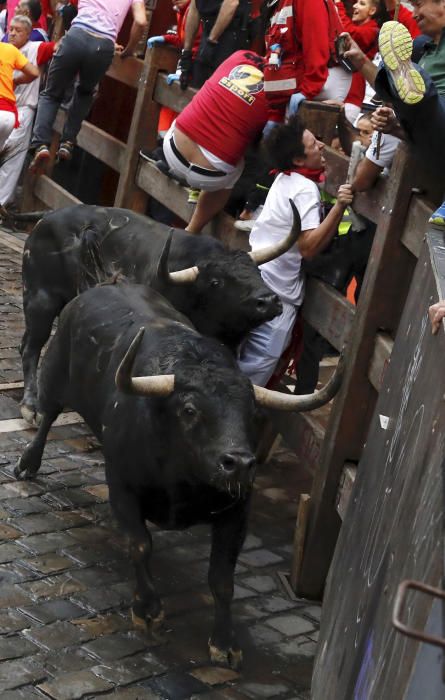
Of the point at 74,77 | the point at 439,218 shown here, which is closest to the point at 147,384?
the point at 439,218

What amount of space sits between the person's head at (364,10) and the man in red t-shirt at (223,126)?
2.30ft

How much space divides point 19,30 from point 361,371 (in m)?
8.11

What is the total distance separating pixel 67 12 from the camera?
12992mm

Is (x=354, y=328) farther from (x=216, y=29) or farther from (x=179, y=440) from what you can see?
(x=216, y=29)

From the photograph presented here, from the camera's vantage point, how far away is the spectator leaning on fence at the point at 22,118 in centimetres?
1313

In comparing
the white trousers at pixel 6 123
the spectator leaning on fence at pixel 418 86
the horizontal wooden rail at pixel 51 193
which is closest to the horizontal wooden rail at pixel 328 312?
the spectator leaning on fence at pixel 418 86

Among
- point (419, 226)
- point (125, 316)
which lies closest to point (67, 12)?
point (125, 316)

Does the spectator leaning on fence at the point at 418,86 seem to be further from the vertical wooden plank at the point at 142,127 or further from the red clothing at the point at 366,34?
the vertical wooden plank at the point at 142,127

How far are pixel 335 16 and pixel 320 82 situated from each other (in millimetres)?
426

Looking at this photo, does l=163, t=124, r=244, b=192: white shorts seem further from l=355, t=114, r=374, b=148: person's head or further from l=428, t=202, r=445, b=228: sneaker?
l=428, t=202, r=445, b=228: sneaker

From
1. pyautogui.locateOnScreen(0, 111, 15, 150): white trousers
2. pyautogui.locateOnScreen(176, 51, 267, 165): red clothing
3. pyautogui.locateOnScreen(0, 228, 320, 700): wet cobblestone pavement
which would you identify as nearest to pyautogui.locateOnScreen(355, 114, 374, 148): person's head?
pyautogui.locateOnScreen(176, 51, 267, 165): red clothing

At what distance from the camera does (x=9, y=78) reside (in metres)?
12.5

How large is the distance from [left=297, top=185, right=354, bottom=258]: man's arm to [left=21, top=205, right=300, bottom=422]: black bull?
0.25 feet

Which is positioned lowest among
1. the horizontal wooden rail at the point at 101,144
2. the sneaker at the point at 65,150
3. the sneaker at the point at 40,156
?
the sneaker at the point at 40,156
